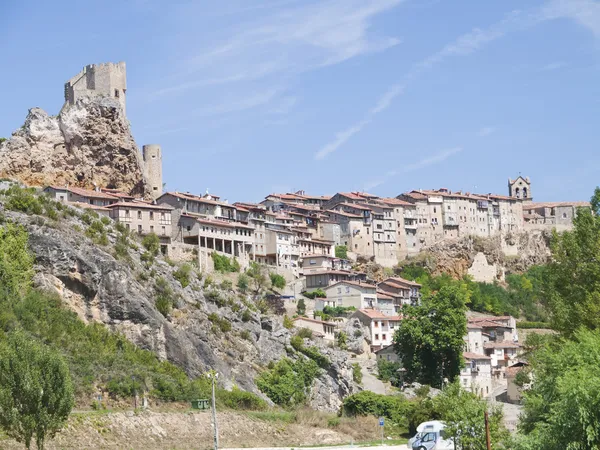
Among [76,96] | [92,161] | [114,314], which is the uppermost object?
[76,96]

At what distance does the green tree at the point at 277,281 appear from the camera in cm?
10719

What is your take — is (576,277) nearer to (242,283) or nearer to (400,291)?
(242,283)

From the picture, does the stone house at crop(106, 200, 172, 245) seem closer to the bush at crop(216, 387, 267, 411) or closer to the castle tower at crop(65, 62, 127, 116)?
the castle tower at crop(65, 62, 127, 116)

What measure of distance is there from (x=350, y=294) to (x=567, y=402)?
255ft

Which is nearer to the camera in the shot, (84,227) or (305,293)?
(84,227)

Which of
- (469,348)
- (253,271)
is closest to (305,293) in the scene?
(253,271)

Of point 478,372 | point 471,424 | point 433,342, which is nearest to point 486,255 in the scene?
point 478,372

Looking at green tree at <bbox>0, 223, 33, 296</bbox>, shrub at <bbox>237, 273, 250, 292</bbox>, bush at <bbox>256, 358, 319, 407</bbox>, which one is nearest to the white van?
bush at <bbox>256, 358, 319, 407</bbox>

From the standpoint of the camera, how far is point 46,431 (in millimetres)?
44906

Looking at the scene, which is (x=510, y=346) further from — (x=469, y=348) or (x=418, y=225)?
(x=418, y=225)

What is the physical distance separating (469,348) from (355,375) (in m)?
23.4

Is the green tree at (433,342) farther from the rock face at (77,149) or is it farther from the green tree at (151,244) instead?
the rock face at (77,149)

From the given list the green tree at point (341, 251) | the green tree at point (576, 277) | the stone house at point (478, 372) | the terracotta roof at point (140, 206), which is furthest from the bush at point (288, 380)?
the green tree at point (341, 251)

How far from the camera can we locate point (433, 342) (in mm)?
88562
